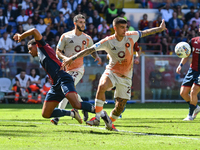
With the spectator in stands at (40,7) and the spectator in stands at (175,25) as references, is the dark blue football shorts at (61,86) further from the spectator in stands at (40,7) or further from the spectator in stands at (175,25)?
the spectator in stands at (175,25)

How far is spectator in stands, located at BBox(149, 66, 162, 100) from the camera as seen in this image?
1872cm

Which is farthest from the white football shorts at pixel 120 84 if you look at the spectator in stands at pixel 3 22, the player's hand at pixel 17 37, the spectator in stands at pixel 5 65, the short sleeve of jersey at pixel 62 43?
the spectator in stands at pixel 3 22

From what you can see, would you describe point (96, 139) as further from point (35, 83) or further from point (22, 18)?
point (22, 18)

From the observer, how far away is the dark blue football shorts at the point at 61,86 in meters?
7.31

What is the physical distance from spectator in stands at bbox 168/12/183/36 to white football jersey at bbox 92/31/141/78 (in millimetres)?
15559

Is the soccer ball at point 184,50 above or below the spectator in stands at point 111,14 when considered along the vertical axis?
below

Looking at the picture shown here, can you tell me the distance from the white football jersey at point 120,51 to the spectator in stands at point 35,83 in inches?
406

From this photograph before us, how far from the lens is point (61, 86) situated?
742 centimetres

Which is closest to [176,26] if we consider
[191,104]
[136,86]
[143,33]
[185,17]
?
[185,17]

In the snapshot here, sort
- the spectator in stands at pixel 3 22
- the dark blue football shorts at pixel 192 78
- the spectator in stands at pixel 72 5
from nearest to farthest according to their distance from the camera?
the dark blue football shorts at pixel 192 78 → the spectator in stands at pixel 3 22 → the spectator in stands at pixel 72 5

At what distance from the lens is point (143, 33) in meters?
7.59

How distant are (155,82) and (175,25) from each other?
18.4ft

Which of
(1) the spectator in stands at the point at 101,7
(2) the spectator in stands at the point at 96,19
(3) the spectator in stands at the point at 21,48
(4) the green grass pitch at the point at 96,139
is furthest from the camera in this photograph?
(1) the spectator in stands at the point at 101,7

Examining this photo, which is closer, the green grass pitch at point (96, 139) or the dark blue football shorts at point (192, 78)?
the green grass pitch at point (96, 139)
